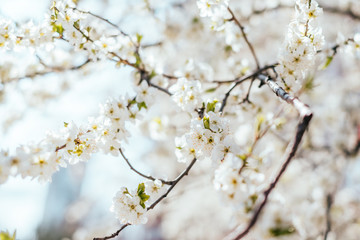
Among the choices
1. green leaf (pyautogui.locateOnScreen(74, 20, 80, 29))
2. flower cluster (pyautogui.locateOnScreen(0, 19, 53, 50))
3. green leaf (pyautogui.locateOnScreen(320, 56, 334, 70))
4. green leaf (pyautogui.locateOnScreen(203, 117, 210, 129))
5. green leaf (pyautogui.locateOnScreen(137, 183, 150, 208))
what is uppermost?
flower cluster (pyautogui.locateOnScreen(0, 19, 53, 50))

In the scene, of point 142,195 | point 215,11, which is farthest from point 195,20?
point 142,195

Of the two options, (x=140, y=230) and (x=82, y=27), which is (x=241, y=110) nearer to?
(x=82, y=27)

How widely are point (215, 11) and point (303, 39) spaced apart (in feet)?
1.46

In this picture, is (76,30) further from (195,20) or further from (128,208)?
(195,20)

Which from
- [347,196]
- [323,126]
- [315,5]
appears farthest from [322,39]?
[347,196]

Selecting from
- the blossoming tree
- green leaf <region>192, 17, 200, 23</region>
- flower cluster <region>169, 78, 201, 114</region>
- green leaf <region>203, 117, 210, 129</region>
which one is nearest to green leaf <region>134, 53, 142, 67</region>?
the blossoming tree

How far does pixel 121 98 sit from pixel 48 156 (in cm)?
41

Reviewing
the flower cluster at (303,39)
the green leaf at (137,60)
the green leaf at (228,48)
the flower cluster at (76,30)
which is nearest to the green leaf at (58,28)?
the flower cluster at (76,30)

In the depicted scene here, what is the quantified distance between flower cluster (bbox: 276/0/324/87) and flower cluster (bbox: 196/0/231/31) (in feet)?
0.92

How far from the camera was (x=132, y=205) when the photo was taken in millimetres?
1098

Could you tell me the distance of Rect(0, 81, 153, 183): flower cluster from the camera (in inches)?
37.7

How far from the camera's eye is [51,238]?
8.14 meters

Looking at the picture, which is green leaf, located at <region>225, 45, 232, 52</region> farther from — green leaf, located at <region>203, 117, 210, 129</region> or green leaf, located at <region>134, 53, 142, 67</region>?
green leaf, located at <region>203, 117, 210, 129</region>

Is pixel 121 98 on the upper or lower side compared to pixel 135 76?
lower
